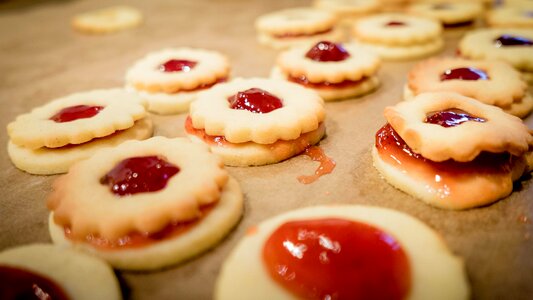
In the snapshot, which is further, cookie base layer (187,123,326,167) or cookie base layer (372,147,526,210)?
cookie base layer (187,123,326,167)

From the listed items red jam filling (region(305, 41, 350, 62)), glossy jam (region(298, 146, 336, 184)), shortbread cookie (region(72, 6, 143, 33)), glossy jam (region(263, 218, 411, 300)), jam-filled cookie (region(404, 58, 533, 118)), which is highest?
red jam filling (region(305, 41, 350, 62))

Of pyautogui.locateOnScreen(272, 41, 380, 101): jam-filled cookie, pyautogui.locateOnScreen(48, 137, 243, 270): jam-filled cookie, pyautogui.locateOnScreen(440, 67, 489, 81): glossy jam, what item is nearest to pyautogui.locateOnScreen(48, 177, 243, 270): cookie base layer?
pyautogui.locateOnScreen(48, 137, 243, 270): jam-filled cookie

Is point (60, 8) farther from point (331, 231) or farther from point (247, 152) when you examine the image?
point (331, 231)

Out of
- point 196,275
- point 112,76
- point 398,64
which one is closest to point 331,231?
point 196,275

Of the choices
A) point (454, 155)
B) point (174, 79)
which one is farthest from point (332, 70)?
point (454, 155)

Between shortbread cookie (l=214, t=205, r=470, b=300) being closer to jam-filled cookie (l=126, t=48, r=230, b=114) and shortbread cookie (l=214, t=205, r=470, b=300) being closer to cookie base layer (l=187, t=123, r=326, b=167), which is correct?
cookie base layer (l=187, t=123, r=326, b=167)

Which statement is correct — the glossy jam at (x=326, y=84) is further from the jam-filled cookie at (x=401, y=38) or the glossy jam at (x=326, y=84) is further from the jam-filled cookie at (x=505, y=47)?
the jam-filled cookie at (x=505, y=47)

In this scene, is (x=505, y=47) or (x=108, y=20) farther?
(x=108, y=20)

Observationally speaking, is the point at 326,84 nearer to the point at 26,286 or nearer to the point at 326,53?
the point at 326,53
